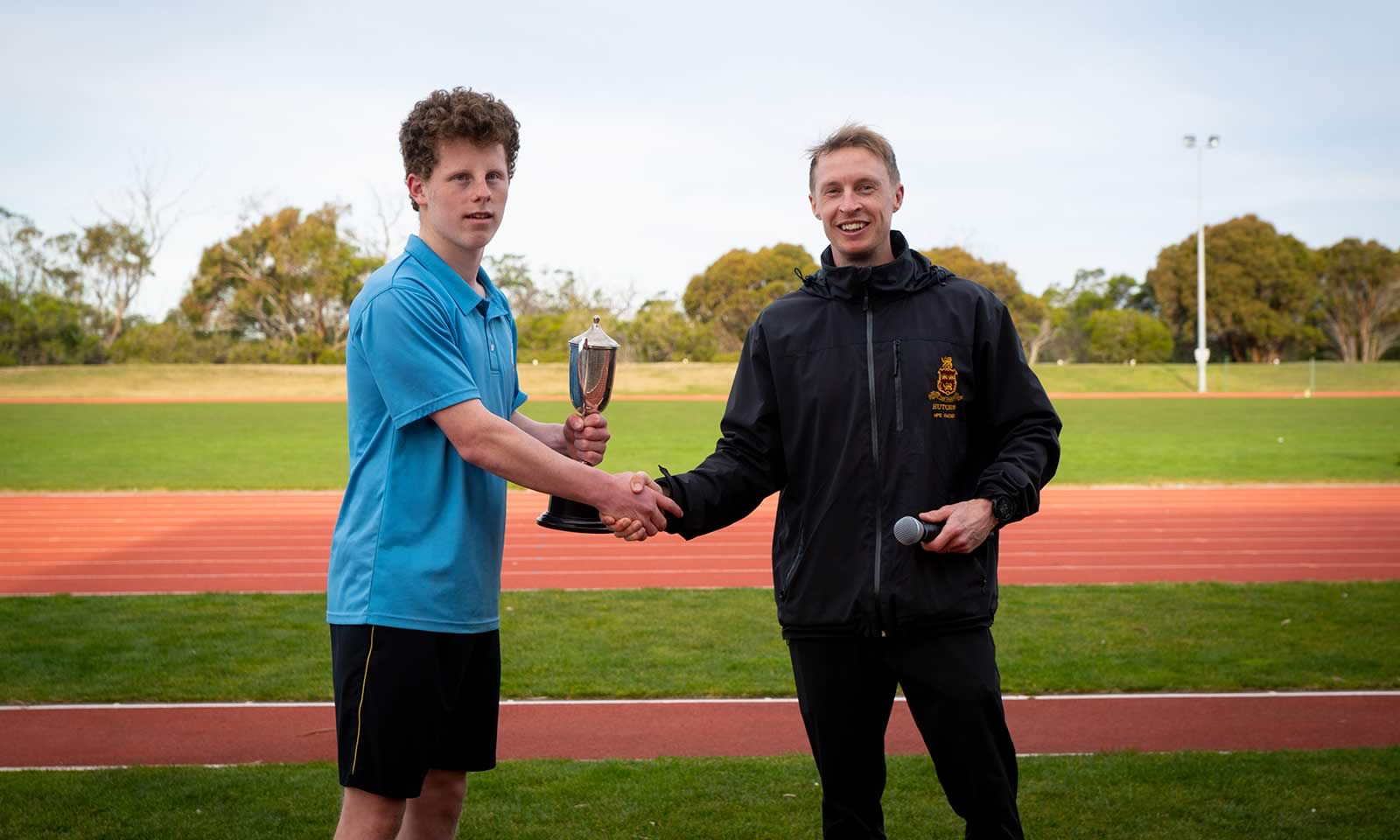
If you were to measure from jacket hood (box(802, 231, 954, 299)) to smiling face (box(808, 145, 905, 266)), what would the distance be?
5 centimetres

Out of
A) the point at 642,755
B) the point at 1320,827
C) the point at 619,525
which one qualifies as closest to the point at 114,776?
the point at 642,755

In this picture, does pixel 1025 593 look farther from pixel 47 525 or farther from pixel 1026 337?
pixel 1026 337

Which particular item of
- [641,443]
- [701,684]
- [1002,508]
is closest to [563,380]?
[641,443]

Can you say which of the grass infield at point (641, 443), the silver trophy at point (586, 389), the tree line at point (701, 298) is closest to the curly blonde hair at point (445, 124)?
the silver trophy at point (586, 389)

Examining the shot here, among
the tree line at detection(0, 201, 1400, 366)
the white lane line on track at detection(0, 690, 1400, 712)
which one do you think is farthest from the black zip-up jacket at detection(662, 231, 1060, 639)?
the tree line at detection(0, 201, 1400, 366)

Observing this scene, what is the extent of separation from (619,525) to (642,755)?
2.48 metres

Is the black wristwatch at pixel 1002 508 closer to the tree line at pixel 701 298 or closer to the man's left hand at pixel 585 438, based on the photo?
the man's left hand at pixel 585 438

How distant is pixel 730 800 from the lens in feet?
15.5

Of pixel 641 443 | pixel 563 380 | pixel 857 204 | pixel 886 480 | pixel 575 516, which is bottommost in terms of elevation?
pixel 641 443

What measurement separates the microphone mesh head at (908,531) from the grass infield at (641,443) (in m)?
15.1

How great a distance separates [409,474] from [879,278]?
3.84 feet

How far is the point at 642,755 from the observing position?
5.47m

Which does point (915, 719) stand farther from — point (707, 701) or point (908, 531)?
point (707, 701)

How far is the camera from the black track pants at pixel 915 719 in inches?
114
